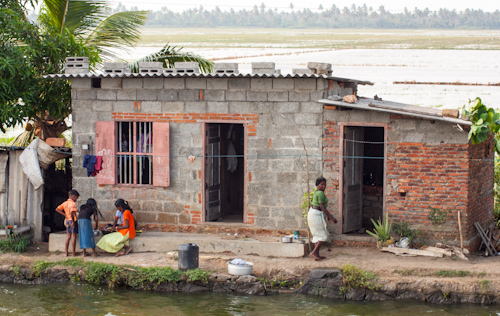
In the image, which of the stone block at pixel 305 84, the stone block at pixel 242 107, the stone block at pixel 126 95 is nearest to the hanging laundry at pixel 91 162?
the stone block at pixel 126 95

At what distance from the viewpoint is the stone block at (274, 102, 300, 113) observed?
13047 millimetres

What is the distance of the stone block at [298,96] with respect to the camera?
42.6 ft

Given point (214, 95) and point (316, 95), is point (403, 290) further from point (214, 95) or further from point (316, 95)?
point (214, 95)

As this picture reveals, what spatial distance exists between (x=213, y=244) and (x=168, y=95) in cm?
318

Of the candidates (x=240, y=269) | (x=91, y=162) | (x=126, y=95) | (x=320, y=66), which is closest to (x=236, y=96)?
(x=320, y=66)

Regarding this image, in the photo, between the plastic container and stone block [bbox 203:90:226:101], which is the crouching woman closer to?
the plastic container

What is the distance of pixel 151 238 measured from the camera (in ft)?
43.4

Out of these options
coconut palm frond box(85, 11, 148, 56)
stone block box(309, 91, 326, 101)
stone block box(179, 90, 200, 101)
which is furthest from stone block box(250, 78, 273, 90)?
coconut palm frond box(85, 11, 148, 56)

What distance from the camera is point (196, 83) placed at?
13.4m

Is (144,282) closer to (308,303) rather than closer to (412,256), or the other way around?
(308,303)

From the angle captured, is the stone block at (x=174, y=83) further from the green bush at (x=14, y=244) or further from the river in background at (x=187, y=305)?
the green bush at (x=14, y=244)

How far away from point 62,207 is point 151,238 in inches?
73.4

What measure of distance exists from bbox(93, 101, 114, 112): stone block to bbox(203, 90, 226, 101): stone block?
6.64 feet

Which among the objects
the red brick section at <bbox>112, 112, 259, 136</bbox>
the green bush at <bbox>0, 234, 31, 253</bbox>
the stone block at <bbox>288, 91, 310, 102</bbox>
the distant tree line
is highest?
the distant tree line
